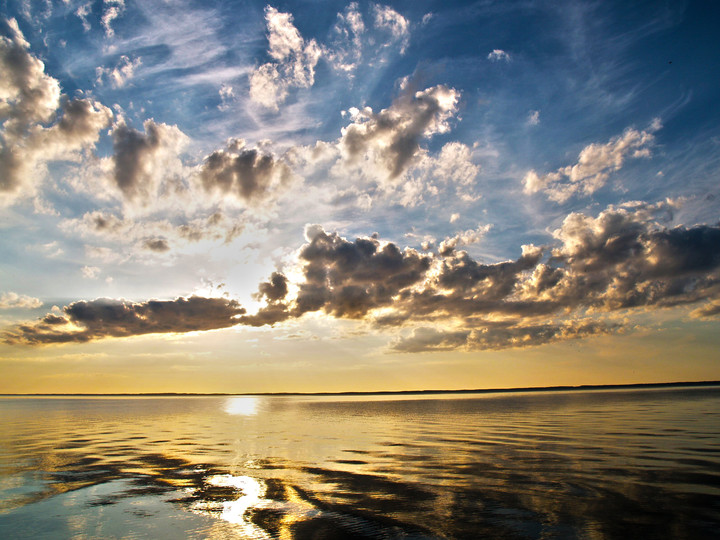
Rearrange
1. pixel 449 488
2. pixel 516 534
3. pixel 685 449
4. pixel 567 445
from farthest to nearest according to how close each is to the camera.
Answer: pixel 567 445 → pixel 685 449 → pixel 449 488 → pixel 516 534

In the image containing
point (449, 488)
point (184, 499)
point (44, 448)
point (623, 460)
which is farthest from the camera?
point (44, 448)

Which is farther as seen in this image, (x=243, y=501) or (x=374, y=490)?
(x=374, y=490)

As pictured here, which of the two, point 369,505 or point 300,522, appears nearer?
point 300,522

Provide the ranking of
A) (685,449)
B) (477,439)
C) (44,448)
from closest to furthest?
(685,449)
(44,448)
(477,439)

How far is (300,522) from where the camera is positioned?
1463cm

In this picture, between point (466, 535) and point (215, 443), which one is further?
point (215, 443)

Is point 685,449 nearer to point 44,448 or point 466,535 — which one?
point 466,535

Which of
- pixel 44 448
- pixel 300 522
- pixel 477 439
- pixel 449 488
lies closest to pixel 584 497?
pixel 449 488

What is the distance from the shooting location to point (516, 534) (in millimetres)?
13016

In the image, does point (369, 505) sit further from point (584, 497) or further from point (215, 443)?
point (215, 443)

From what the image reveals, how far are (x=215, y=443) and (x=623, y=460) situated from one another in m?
32.2

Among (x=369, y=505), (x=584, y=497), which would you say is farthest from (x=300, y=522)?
(x=584, y=497)

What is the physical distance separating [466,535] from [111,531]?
38.4 feet

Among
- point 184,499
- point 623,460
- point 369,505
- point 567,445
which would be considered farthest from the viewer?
point 567,445
